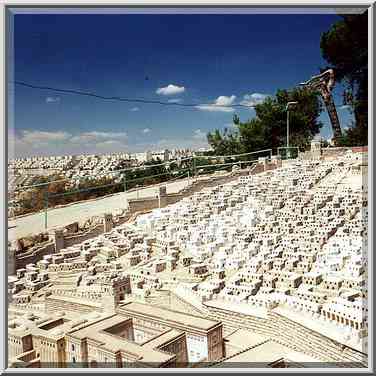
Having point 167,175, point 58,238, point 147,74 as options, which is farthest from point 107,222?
point 147,74

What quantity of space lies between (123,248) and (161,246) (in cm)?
31

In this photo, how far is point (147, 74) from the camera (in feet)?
13.5

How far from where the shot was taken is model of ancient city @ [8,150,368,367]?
267 centimetres

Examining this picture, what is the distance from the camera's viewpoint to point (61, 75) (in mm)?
4004

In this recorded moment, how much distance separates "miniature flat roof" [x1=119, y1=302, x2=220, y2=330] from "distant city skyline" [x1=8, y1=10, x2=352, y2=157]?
1270 mm

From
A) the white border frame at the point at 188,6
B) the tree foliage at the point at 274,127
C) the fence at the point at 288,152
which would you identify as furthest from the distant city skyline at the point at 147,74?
the fence at the point at 288,152

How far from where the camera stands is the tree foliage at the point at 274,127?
16.0 ft

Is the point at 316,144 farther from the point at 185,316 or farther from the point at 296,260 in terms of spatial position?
the point at 185,316

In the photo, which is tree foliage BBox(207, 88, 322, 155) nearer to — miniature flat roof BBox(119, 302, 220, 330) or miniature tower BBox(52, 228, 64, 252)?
miniature tower BBox(52, 228, 64, 252)

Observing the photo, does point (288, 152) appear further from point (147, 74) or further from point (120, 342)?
point (120, 342)

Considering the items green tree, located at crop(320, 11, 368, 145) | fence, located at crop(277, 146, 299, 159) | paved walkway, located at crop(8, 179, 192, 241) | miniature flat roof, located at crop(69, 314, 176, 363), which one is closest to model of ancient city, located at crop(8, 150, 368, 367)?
miniature flat roof, located at crop(69, 314, 176, 363)

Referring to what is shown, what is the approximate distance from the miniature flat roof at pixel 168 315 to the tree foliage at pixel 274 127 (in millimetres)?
2020

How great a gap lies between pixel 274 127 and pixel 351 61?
1478mm

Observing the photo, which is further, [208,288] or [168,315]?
[208,288]
